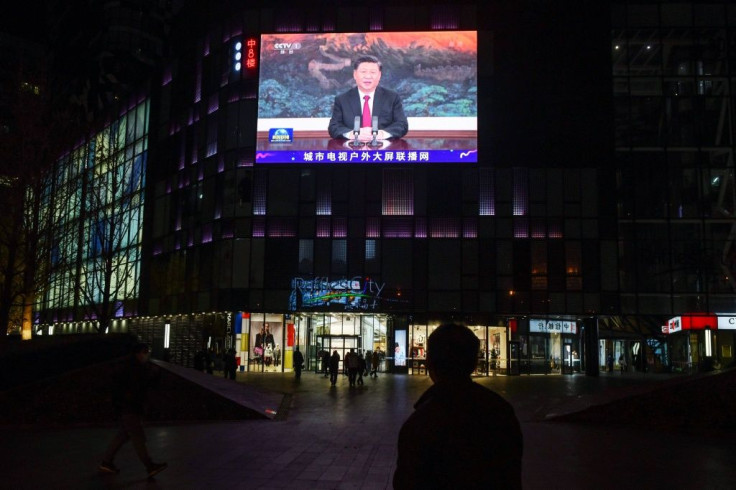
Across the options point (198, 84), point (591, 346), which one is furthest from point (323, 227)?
point (591, 346)

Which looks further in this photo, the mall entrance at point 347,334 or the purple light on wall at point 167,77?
the purple light on wall at point 167,77

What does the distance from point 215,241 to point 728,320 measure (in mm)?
29812

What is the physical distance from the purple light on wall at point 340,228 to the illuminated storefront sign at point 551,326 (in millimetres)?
12029

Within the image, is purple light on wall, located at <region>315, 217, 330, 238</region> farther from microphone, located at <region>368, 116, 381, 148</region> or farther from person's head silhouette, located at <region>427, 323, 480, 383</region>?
person's head silhouette, located at <region>427, 323, 480, 383</region>

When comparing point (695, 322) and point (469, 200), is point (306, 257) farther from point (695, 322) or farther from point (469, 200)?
point (695, 322)

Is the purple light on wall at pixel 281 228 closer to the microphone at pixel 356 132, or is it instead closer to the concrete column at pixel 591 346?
the microphone at pixel 356 132

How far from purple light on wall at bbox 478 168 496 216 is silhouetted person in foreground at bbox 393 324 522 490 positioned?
38.0m

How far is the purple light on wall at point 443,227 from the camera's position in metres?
40.1

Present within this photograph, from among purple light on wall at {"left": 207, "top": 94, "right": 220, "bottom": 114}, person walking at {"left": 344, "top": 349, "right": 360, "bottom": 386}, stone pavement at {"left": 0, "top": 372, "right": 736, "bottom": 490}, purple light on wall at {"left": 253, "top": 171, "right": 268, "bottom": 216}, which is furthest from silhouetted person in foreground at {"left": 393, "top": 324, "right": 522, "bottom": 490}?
purple light on wall at {"left": 207, "top": 94, "right": 220, "bottom": 114}

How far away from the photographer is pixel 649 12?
4150 centimetres

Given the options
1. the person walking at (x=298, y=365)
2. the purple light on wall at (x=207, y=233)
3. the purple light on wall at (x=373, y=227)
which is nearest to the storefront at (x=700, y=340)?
the purple light on wall at (x=373, y=227)

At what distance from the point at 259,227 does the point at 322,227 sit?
3.74m

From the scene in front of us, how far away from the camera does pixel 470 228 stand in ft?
132

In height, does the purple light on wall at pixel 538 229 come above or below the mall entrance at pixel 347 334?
above
